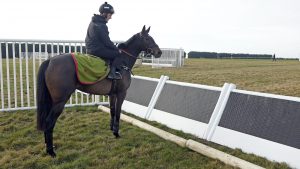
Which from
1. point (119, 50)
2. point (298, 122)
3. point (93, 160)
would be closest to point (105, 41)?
point (119, 50)

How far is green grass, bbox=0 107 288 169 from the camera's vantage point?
4477 millimetres

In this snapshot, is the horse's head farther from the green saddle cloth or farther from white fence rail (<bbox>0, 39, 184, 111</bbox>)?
white fence rail (<bbox>0, 39, 184, 111</bbox>)

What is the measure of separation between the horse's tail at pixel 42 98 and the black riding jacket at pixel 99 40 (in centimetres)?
90

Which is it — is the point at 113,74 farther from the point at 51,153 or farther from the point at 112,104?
the point at 51,153

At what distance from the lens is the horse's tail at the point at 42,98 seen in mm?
4844

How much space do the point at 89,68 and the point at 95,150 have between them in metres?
1.35

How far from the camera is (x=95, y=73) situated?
17.0 ft

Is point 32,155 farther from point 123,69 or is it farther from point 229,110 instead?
point 229,110

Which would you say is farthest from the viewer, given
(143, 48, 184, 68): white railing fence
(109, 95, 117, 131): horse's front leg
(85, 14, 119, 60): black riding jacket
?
(143, 48, 184, 68): white railing fence

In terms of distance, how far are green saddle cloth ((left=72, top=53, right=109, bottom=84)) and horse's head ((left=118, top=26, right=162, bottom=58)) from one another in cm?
77

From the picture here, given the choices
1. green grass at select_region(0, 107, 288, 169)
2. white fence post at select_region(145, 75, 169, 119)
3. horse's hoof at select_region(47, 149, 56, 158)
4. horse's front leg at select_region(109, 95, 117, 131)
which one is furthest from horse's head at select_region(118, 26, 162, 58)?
horse's hoof at select_region(47, 149, 56, 158)

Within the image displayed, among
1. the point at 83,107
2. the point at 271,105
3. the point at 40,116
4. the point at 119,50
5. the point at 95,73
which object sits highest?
the point at 119,50

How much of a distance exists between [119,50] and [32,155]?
7.72 ft

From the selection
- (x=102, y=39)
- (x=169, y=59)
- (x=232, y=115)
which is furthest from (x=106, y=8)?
(x=169, y=59)
